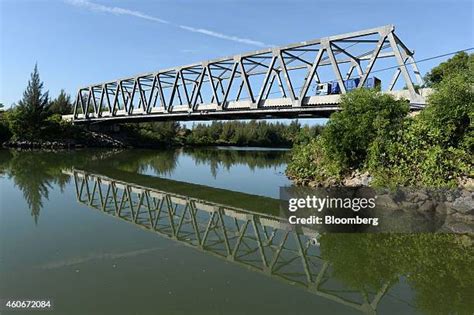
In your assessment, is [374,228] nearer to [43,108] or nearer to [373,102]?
[373,102]

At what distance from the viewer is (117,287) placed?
6.79 m

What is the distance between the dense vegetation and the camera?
47.2ft

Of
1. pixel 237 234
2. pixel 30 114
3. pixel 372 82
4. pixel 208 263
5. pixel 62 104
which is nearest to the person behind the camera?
pixel 208 263

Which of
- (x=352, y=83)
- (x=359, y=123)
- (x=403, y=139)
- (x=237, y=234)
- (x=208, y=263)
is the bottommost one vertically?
(x=237, y=234)

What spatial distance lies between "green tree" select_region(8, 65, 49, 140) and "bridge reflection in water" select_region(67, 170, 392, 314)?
116 ft

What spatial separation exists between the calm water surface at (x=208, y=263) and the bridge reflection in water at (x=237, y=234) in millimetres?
36

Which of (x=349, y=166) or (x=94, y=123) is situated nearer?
(x=349, y=166)

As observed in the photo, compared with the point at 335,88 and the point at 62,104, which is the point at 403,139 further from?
the point at 62,104

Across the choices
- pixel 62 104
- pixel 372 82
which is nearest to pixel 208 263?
pixel 372 82

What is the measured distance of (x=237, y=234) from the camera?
10.9 meters

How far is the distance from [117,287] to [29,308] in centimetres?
139

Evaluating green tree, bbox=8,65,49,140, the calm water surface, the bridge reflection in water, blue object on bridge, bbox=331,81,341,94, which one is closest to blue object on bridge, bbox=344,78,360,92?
blue object on bridge, bbox=331,81,341,94

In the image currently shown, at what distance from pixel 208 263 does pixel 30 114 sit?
47669 mm


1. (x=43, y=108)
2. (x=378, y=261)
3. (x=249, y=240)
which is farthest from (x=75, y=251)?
(x=43, y=108)
